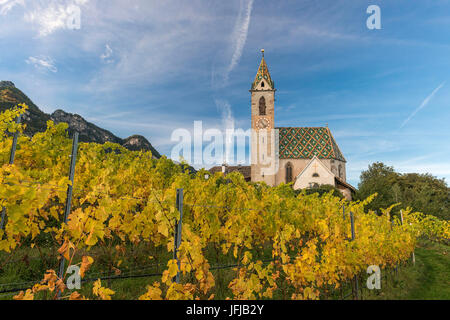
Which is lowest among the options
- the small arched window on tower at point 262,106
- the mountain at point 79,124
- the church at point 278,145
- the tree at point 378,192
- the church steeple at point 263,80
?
the tree at point 378,192

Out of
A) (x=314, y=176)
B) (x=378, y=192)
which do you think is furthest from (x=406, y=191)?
(x=314, y=176)

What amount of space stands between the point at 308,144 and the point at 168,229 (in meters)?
35.9

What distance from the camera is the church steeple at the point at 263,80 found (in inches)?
1457

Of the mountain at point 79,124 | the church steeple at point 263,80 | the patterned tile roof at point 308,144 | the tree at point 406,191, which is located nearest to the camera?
the tree at point 406,191

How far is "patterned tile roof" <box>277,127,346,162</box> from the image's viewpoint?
35.3 metres

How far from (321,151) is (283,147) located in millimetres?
5111

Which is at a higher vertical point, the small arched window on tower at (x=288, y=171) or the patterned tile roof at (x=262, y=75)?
the patterned tile roof at (x=262, y=75)

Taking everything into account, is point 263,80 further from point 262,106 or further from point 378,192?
point 378,192

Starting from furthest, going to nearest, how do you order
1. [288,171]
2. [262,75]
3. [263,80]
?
[262,75] → [263,80] → [288,171]

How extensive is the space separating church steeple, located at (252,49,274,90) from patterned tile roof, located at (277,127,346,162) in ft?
21.7

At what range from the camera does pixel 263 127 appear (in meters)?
36.2

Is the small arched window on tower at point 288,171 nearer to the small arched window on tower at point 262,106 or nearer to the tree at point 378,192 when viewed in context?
the small arched window on tower at point 262,106

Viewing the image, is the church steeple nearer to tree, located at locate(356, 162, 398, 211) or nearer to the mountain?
tree, located at locate(356, 162, 398, 211)

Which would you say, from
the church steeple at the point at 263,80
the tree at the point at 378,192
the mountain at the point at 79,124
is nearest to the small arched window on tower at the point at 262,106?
the church steeple at the point at 263,80
